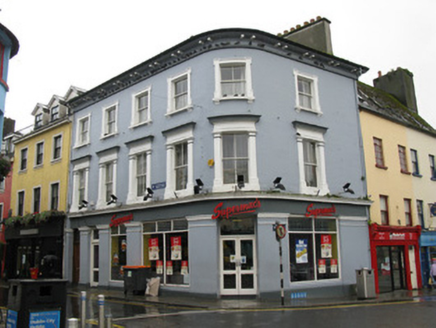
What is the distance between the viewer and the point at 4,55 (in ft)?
43.3

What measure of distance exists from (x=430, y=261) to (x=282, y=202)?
11.5 metres

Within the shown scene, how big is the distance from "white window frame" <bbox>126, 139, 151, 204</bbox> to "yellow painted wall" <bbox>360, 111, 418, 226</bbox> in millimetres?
10642

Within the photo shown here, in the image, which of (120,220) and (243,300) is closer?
(243,300)

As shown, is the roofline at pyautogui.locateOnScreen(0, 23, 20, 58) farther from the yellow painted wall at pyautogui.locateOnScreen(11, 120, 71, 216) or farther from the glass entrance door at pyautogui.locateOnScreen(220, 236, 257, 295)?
the yellow painted wall at pyautogui.locateOnScreen(11, 120, 71, 216)

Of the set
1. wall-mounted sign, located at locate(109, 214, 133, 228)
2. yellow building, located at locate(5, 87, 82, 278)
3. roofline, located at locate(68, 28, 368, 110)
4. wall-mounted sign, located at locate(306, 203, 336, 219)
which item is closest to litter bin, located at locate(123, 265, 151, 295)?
wall-mounted sign, located at locate(109, 214, 133, 228)

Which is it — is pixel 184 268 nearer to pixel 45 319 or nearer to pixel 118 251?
pixel 118 251

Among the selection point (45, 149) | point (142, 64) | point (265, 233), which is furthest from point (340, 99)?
point (45, 149)

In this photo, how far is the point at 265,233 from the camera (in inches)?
659

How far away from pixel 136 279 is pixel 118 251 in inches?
133

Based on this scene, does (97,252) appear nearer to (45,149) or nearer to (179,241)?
(179,241)

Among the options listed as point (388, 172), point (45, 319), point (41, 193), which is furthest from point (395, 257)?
point (41, 193)

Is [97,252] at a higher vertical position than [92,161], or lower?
lower

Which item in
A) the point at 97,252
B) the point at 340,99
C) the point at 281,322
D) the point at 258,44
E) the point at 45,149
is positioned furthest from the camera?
the point at 45,149

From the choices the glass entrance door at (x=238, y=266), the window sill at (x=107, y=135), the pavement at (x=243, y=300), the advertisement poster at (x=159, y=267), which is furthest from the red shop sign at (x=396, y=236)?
the window sill at (x=107, y=135)
